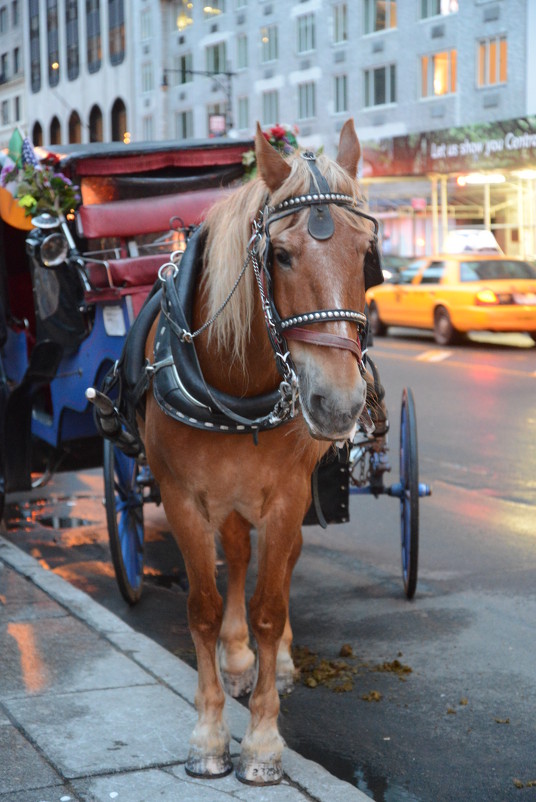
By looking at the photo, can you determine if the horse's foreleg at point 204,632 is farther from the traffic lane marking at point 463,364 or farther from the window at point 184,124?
the window at point 184,124

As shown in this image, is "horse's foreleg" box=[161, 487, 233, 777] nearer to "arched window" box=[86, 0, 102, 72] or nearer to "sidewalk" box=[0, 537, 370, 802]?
"sidewalk" box=[0, 537, 370, 802]

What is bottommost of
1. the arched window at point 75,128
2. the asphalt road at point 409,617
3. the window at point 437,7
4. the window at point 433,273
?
the asphalt road at point 409,617

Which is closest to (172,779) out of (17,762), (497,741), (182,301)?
(17,762)

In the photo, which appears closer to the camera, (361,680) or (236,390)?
(236,390)

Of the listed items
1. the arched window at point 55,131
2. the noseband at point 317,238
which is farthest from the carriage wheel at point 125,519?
the arched window at point 55,131

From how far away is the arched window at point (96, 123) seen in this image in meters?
61.2

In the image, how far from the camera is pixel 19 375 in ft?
26.2

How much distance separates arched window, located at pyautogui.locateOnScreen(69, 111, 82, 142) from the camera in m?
64.8

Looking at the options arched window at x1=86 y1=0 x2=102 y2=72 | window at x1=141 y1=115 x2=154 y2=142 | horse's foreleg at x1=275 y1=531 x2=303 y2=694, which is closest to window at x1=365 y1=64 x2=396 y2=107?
window at x1=141 y1=115 x2=154 y2=142

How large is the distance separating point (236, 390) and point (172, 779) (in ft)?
4.50

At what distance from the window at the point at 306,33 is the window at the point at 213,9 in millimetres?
6556

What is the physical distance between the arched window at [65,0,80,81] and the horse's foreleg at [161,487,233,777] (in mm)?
63524

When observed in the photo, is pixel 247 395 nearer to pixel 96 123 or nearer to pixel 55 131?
pixel 96 123

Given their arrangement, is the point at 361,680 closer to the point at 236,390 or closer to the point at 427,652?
the point at 427,652
